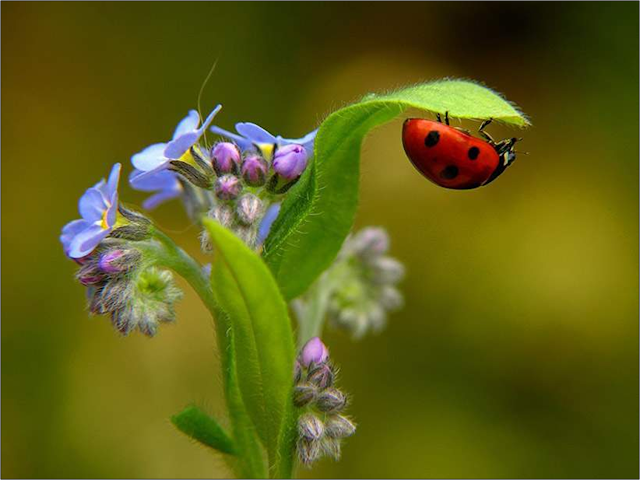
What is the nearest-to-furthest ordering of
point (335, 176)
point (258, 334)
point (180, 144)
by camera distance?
1. point (180, 144)
2. point (258, 334)
3. point (335, 176)

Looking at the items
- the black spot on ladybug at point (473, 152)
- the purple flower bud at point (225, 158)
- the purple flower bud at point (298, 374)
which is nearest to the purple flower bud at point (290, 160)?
the purple flower bud at point (225, 158)

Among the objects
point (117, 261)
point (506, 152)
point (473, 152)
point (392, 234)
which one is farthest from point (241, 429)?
point (392, 234)

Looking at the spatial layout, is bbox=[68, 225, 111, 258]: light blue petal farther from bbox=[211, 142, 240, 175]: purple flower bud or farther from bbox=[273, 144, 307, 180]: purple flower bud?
bbox=[273, 144, 307, 180]: purple flower bud

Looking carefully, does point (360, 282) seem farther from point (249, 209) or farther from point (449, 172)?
point (249, 209)

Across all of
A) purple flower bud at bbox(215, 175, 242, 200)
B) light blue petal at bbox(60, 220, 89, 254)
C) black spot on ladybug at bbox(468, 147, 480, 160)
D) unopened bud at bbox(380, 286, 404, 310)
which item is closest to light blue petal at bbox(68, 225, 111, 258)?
light blue petal at bbox(60, 220, 89, 254)

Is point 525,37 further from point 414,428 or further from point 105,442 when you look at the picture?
point 105,442

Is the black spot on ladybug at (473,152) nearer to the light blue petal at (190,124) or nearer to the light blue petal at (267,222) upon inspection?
the light blue petal at (267,222)
